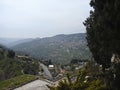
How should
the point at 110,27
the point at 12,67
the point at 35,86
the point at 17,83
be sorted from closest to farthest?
the point at 110,27 → the point at 35,86 → the point at 17,83 → the point at 12,67

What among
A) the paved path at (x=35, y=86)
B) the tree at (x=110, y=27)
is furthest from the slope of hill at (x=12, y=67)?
the tree at (x=110, y=27)

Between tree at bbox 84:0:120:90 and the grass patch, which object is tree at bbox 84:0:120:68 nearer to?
tree at bbox 84:0:120:90

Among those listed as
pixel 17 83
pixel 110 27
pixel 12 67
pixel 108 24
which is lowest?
pixel 12 67

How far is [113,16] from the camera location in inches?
567

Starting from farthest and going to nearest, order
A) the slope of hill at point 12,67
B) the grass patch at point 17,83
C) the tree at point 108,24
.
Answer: the slope of hill at point 12,67 → the grass patch at point 17,83 → the tree at point 108,24

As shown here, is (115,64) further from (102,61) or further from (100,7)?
(102,61)

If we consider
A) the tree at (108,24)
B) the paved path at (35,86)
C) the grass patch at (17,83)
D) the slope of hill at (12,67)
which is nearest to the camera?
the tree at (108,24)

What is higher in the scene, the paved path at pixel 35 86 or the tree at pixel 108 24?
the tree at pixel 108 24

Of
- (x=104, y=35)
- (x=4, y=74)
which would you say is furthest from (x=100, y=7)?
(x=4, y=74)

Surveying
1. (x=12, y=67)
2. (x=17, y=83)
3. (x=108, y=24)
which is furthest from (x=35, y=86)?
(x=12, y=67)

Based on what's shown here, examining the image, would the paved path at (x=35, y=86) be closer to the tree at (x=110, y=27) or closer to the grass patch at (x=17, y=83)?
the grass patch at (x=17, y=83)

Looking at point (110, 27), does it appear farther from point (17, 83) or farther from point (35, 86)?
point (17, 83)

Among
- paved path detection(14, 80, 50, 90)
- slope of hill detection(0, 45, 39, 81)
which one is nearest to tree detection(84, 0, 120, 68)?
paved path detection(14, 80, 50, 90)

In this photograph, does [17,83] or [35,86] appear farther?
[17,83]
